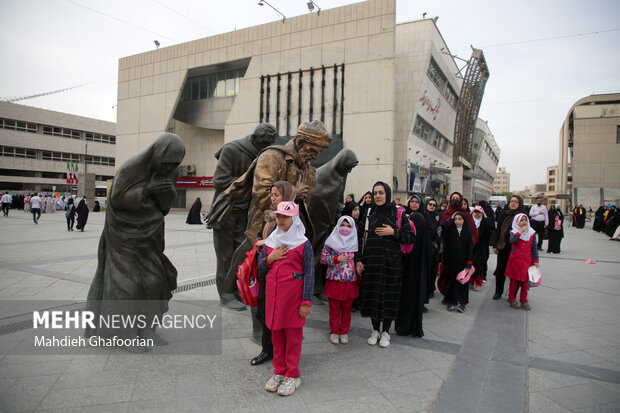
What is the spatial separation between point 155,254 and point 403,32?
30246mm

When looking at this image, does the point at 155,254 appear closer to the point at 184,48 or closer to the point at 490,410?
the point at 490,410

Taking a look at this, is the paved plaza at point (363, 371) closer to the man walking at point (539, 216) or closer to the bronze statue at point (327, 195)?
the bronze statue at point (327, 195)

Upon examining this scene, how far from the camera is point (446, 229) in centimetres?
546

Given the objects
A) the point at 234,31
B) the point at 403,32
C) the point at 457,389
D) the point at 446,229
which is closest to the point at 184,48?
the point at 234,31

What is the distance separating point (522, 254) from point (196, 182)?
31765 millimetres

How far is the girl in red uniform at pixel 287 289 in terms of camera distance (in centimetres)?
268

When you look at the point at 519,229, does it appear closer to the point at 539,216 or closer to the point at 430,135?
the point at 539,216

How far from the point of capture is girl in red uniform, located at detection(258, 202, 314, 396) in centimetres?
268

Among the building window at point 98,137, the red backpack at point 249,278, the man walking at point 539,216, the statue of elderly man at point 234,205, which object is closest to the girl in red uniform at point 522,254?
the statue of elderly man at point 234,205

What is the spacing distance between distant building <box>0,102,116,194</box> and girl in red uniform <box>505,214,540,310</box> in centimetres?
4992

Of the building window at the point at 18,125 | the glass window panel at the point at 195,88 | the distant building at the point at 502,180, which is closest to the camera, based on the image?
the glass window panel at the point at 195,88

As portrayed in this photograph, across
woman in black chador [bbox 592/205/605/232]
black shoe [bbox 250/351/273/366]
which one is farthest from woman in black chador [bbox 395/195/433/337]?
woman in black chador [bbox 592/205/605/232]

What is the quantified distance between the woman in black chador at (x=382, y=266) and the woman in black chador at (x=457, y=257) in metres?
1.99

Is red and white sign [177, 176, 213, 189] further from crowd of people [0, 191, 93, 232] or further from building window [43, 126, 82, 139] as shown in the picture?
building window [43, 126, 82, 139]
